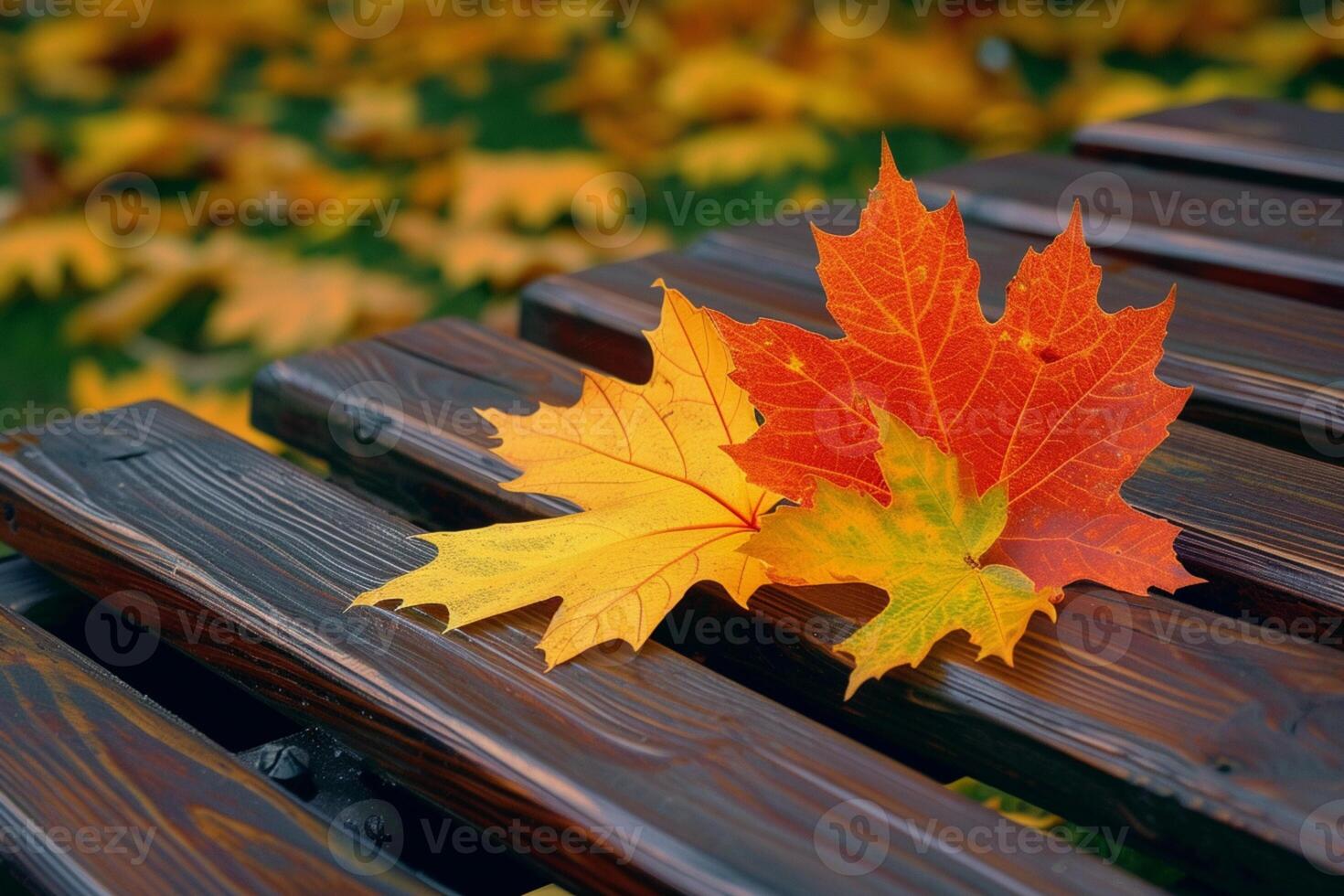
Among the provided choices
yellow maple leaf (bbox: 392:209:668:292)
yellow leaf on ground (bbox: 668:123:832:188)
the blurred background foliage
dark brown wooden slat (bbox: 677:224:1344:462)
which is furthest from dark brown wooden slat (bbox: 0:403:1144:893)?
yellow leaf on ground (bbox: 668:123:832:188)

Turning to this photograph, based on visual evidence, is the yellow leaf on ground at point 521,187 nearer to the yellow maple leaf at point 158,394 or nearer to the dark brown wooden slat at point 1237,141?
the yellow maple leaf at point 158,394

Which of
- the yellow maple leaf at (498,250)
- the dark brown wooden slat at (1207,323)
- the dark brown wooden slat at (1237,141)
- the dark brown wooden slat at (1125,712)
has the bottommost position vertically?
the dark brown wooden slat at (1125,712)

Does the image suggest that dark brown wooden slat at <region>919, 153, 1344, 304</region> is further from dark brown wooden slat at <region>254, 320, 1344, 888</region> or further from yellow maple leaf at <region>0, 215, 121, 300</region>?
yellow maple leaf at <region>0, 215, 121, 300</region>

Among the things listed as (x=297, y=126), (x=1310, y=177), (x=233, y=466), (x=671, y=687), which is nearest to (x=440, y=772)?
(x=671, y=687)

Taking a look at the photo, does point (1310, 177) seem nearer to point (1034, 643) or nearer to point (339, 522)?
point (1034, 643)

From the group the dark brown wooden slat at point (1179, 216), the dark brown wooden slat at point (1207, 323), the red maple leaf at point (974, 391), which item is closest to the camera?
the red maple leaf at point (974, 391)

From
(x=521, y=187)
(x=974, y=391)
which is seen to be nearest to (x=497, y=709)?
(x=974, y=391)

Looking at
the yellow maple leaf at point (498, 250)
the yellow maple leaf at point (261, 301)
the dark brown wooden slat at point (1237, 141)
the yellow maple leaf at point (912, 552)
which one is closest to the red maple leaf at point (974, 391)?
the yellow maple leaf at point (912, 552)
